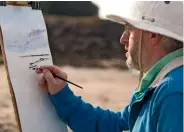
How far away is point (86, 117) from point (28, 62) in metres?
0.38

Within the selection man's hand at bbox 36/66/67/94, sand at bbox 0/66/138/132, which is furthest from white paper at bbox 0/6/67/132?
sand at bbox 0/66/138/132

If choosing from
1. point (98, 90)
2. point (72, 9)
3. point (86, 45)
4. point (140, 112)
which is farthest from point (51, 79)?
point (72, 9)

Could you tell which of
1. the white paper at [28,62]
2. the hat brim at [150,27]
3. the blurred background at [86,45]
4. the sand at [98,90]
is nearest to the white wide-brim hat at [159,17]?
the hat brim at [150,27]

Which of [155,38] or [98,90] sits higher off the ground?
[155,38]

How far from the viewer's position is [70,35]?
2281cm

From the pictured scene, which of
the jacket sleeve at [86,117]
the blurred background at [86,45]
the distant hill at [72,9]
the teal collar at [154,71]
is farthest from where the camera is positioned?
the distant hill at [72,9]

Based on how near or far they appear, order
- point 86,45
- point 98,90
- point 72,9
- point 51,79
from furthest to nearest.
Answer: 1. point 72,9
2. point 86,45
3. point 98,90
4. point 51,79

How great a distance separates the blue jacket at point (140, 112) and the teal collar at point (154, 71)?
4cm

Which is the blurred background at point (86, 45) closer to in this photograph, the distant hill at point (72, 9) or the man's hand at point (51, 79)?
the distant hill at point (72, 9)

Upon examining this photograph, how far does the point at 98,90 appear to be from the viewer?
→ 11141 millimetres

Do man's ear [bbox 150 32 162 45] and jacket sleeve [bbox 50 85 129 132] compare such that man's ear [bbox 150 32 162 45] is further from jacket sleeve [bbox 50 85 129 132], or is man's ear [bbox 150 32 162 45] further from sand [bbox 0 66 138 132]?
sand [bbox 0 66 138 132]

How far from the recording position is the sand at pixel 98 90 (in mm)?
6137

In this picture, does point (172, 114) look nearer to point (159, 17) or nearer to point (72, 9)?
point (159, 17)

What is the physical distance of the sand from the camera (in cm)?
614
